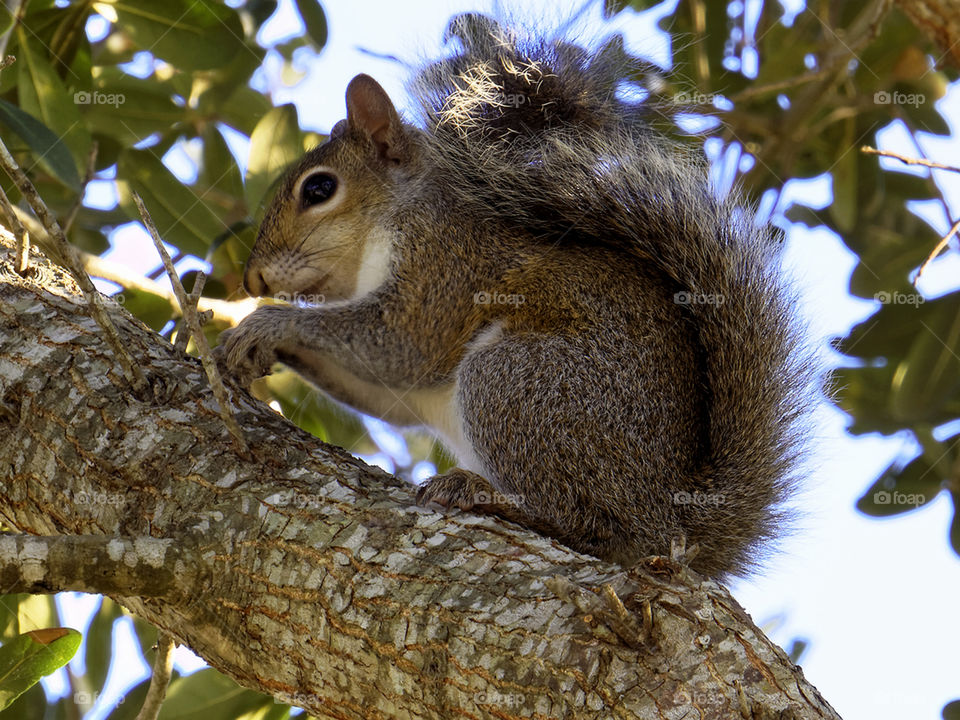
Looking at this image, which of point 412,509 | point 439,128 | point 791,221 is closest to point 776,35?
point 791,221

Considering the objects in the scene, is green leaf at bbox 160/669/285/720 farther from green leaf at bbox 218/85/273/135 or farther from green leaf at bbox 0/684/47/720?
green leaf at bbox 218/85/273/135

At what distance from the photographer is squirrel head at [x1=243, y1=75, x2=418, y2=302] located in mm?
2705

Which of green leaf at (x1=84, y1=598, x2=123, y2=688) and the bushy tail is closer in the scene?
the bushy tail

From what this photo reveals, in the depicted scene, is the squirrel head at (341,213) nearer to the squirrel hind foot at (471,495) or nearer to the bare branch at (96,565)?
the squirrel hind foot at (471,495)

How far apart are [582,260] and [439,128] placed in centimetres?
74

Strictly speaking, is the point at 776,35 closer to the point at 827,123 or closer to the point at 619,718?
the point at 827,123
